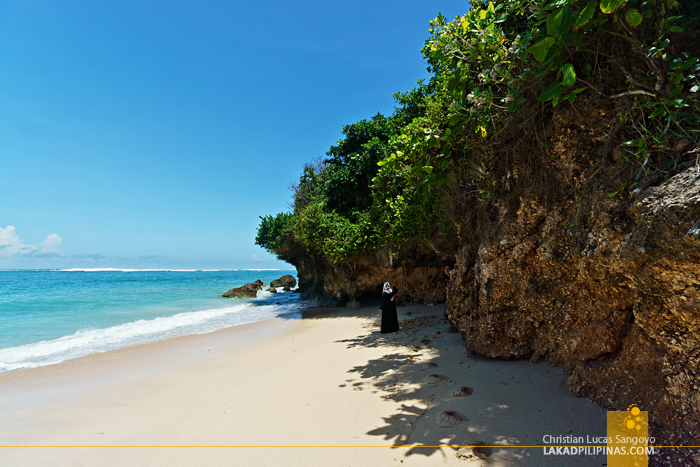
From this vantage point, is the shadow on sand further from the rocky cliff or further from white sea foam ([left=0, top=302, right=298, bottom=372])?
white sea foam ([left=0, top=302, right=298, bottom=372])

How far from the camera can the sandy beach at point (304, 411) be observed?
9.64 feet

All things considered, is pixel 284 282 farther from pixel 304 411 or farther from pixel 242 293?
pixel 304 411

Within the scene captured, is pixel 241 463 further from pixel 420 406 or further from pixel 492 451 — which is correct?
pixel 492 451

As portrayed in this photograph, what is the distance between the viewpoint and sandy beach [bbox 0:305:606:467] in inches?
116

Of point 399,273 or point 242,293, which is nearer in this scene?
point 399,273

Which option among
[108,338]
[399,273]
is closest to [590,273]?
[399,273]

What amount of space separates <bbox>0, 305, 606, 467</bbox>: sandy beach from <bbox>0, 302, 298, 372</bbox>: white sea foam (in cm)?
150

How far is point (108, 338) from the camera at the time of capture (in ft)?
32.3

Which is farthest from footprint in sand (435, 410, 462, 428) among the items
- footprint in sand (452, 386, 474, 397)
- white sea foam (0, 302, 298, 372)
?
white sea foam (0, 302, 298, 372)

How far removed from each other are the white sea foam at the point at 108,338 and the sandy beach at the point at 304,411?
1498 millimetres

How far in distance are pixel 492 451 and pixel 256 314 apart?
14.6 meters

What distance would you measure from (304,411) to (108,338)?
942 centimetres

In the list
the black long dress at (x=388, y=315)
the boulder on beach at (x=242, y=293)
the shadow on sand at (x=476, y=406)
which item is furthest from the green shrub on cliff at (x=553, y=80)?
the boulder on beach at (x=242, y=293)

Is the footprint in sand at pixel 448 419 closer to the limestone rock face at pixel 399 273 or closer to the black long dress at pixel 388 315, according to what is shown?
the black long dress at pixel 388 315
